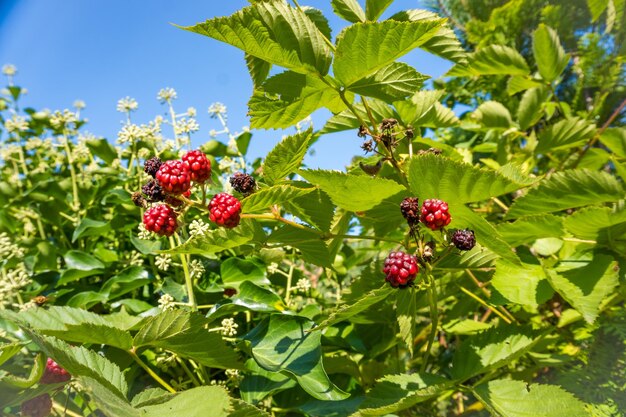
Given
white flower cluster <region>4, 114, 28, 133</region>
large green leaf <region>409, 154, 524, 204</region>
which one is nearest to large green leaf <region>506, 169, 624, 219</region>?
large green leaf <region>409, 154, 524, 204</region>

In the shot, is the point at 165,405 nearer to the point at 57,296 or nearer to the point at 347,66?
the point at 347,66

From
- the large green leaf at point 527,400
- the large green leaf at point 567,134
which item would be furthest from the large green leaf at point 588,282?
the large green leaf at point 567,134

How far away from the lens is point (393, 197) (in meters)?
0.79

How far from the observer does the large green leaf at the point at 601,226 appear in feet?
2.62

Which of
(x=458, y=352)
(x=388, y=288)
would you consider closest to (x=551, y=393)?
(x=458, y=352)

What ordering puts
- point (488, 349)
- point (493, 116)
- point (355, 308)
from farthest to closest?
point (493, 116) < point (488, 349) < point (355, 308)

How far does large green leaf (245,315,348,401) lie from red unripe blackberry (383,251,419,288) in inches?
6.2

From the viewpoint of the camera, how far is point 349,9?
87 centimetres

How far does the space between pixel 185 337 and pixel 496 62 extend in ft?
3.57

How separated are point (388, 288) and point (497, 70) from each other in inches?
36.9

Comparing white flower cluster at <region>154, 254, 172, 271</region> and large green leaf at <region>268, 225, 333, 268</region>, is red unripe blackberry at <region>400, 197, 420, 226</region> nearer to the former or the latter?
large green leaf at <region>268, 225, 333, 268</region>

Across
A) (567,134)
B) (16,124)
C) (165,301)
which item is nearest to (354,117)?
(165,301)

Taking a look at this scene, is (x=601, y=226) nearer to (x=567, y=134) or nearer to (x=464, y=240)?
(x=464, y=240)

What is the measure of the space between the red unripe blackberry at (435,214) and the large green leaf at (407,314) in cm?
13
